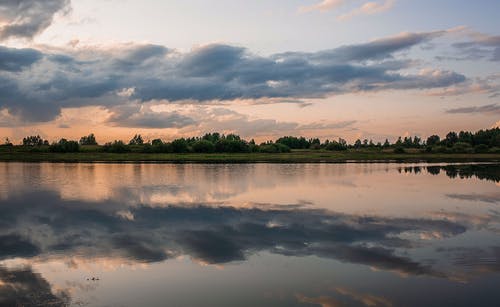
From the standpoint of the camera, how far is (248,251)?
18.3 metres

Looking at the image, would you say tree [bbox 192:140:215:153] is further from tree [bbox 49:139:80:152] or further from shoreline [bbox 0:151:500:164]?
tree [bbox 49:139:80:152]

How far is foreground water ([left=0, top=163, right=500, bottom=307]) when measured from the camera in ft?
43.1

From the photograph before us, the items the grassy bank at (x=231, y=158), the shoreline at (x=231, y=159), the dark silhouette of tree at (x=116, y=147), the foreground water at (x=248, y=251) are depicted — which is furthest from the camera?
the dark silhouette of tree at (x=116, y=147)

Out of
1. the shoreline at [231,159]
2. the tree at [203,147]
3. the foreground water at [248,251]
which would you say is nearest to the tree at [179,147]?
the tree at [203,147]

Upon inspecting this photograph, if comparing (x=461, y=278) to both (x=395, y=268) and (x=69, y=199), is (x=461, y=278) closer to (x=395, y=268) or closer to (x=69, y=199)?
(x=395, y=268)

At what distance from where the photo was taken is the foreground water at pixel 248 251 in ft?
43.1

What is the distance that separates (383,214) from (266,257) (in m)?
13.6

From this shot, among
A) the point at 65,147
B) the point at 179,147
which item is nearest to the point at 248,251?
the point at 179,147

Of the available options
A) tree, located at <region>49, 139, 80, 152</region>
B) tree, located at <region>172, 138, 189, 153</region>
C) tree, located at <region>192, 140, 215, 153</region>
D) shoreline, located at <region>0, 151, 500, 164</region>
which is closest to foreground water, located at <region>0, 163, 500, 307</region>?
shoreline, located at <region>0, 151, 500, 164</region>

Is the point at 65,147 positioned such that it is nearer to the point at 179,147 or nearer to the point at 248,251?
the point at 179,147

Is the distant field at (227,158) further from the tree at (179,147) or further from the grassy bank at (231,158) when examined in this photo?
the tree at (179,147)

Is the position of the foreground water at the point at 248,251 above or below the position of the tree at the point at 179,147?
below

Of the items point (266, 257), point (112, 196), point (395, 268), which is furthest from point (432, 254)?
point (112, 196)

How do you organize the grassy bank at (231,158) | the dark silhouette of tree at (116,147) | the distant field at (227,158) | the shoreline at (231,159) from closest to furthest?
the shoreline at (231,159), the grassy bank at (231,158), the distant field at (227,158), the dark silhouette of tree at (116,147)
